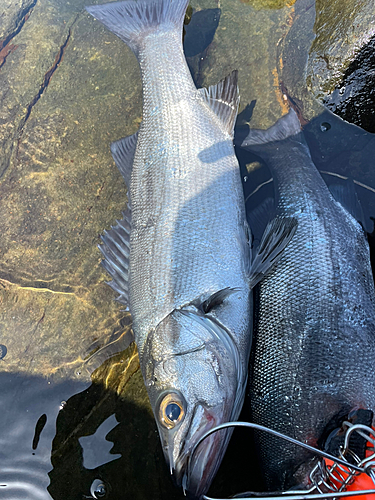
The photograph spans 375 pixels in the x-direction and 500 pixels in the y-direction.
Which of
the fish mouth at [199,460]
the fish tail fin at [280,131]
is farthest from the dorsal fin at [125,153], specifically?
the fish mouth at [199,460]

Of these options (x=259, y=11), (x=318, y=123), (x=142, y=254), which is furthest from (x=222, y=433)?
(x=259, y=11)

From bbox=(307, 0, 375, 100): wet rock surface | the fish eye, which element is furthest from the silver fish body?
bbox=(307, 0, 375, 100): wet rock surface

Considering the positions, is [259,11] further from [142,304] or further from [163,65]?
[142,304]

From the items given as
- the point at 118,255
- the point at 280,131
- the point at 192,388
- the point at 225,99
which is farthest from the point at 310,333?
the point at 225,99

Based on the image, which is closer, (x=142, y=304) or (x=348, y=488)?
(x=348, y=488)

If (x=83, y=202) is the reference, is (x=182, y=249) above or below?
below

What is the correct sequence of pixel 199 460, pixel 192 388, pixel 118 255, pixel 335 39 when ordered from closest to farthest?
1. pixel 199 460
2. pixel 192 388
3. pixel 118 255
4. pixel 335 39

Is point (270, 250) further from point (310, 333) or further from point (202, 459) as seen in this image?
point (202, 459)

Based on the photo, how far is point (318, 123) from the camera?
2760mm

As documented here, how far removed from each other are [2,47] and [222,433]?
425 cm

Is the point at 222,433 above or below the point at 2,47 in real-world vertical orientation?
below

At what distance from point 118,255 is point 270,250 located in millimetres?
1111

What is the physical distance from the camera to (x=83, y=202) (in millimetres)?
2922

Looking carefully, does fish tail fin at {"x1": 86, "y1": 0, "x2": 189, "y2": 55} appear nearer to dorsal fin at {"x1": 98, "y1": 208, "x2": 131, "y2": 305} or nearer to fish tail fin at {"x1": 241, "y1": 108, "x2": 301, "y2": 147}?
fish tail fin at {"x1": 241, "y1": 108, "x2": 301, "y2": 147}
